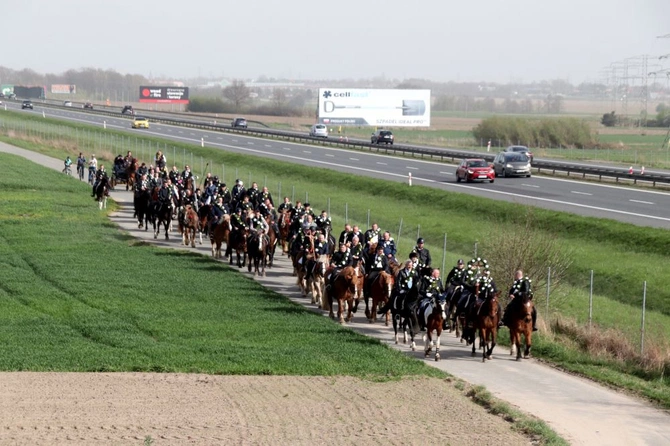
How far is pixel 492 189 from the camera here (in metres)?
60.0

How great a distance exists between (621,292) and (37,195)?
3542 cm

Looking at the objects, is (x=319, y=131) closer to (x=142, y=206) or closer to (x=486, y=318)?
(x=142, y=206)

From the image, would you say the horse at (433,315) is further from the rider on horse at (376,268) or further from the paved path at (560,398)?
the rider on horse at (376,268)

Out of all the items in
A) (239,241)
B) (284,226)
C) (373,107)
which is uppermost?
(373,107)

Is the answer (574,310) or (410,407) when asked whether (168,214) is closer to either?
(574,310)

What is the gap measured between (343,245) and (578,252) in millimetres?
15727

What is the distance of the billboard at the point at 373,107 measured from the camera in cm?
12338

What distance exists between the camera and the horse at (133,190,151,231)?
1857 inches

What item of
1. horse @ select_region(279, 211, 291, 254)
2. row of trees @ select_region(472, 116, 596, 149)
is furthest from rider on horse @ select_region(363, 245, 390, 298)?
row of trees @ select_region(472, 116, 596, 149)

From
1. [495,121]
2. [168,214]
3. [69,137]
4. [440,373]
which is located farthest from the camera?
[495,121]

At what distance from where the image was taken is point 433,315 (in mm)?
23766

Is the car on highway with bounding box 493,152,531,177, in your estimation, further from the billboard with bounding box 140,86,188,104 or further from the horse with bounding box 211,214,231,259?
the billboard with bounding box 140,86,188,104

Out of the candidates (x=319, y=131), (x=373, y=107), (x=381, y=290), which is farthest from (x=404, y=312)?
(x=373, y=107)

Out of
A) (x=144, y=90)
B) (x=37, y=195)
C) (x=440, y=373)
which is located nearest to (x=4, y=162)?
(x=37, y=195)
